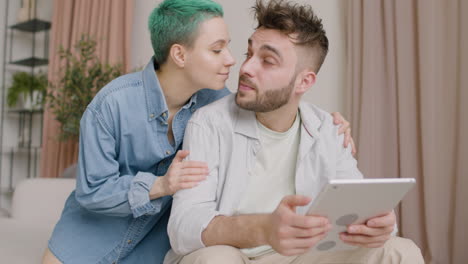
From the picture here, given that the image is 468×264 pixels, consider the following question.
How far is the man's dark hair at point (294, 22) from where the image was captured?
1.50m

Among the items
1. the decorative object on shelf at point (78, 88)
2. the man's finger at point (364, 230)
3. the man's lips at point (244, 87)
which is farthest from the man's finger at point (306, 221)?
the decorative object on shelf at point (78, 88)

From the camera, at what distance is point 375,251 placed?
129cm

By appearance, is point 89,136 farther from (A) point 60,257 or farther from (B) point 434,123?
(B) point 434,123

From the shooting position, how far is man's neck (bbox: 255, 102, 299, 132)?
1.55 meters

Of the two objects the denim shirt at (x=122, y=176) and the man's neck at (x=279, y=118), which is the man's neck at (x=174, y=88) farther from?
the man's neck at (x=279, y=118)

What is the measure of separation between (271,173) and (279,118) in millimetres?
184

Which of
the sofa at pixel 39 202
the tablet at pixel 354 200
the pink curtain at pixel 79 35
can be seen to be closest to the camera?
the tablet at pixel 354 200

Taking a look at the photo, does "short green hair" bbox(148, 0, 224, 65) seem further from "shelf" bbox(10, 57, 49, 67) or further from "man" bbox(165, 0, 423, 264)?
"shelf" bbox(10, 57, 49, 67)

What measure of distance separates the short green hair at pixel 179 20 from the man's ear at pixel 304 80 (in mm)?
324

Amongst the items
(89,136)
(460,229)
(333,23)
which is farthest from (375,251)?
(333,23)

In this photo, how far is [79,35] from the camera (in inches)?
168

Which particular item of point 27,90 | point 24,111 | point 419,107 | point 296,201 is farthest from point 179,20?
point 24,111

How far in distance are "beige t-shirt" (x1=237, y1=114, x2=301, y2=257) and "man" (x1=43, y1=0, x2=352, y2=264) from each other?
0.80 feet

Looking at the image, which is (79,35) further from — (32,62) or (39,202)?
(39,202)
